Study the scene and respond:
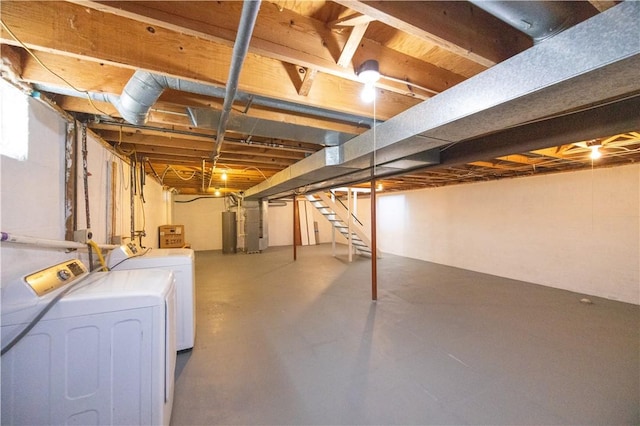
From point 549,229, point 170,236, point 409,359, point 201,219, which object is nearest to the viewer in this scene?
point 409,359

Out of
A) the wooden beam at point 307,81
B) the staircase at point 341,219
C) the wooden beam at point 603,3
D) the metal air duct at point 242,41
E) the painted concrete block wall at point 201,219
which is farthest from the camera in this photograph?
the painted concrete block wall at point 201,219

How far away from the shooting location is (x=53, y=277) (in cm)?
121

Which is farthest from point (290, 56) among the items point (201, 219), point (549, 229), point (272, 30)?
point (201, 219)

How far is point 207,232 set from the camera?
8195 mm

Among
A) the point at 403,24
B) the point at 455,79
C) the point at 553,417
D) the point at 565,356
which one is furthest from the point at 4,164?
the point at 565,356

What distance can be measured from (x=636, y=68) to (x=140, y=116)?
87.3 inches

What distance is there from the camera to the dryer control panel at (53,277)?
1.08m

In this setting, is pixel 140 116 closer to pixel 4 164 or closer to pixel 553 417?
pixel 4 164

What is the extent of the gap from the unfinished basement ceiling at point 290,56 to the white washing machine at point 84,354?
3.42 ft

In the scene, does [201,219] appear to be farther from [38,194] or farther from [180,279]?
[38,194]

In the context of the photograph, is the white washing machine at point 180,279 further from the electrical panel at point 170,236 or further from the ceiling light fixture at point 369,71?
the electrical panel at point 170,236

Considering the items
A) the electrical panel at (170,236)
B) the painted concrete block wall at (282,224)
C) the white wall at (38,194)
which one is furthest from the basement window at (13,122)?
the painted concrete block wall at (282,224)

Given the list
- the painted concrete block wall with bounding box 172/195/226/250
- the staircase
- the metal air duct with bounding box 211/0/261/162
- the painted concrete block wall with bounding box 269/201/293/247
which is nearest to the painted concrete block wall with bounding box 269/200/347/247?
the painted concrete block wall with bounding box 269/201/293/247

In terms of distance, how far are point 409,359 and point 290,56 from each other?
7.52 feet
